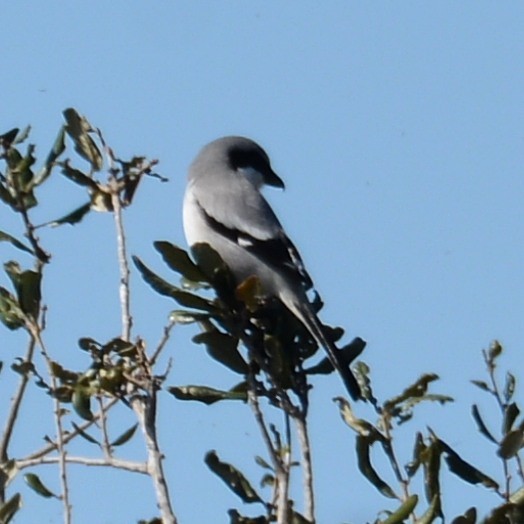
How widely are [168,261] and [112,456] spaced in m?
0.75

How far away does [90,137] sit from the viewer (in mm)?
4598

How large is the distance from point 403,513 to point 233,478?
575 mm

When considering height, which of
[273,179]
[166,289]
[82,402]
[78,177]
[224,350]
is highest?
[273,179]

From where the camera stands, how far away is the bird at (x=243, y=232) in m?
5.46

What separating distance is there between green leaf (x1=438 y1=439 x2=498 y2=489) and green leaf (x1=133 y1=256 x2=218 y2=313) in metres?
0.93

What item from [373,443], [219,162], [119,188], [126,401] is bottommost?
[373,443]

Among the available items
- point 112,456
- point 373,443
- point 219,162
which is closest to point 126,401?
point 112,456

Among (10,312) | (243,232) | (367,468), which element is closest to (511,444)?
(367,468)

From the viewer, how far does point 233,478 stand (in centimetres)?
368

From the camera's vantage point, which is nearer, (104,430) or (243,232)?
(104,430)

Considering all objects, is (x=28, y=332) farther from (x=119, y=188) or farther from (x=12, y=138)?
(x=12, y=138)

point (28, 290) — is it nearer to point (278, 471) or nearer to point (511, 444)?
point (278, 471)

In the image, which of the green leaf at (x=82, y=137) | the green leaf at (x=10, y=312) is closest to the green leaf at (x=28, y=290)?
the green leaf at (x=10, y=312)

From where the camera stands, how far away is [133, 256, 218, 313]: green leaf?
160 inches
